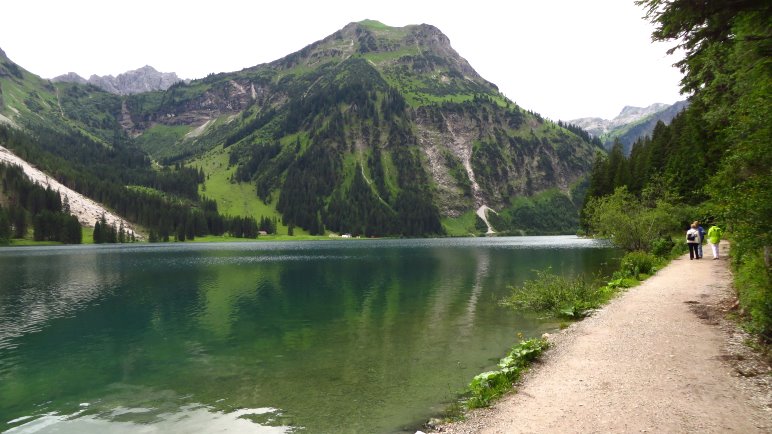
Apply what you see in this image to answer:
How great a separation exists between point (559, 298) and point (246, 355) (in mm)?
24469

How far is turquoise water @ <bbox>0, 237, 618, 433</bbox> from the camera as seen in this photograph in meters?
17.8

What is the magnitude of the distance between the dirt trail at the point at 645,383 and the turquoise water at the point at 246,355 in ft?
13.4

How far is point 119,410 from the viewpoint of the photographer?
18.9 metres

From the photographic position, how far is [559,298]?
35250mm

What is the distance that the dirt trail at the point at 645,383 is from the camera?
11.7 meters

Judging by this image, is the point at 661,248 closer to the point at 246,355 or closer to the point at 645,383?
the point at 645,383

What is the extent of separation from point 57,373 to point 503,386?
24.8 m

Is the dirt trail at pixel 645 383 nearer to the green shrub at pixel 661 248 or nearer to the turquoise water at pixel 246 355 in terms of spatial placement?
the turquoise water at pixel 246 355

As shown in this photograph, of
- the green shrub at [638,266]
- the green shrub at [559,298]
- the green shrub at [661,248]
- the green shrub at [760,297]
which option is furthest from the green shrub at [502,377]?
the green shrub at [661,248]

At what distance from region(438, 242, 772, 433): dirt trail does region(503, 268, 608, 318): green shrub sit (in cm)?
745

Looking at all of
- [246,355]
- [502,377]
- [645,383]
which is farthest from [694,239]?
[246,355]

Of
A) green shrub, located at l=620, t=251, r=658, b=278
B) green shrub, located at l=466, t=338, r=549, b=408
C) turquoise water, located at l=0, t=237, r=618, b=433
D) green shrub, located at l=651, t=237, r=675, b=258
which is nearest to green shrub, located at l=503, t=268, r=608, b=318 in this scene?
turquoise water, located at l=0, t=237, r=618, b=433

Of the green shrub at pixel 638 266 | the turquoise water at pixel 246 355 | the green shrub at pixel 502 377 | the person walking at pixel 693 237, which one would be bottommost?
the turquoise water at pixel 246 355

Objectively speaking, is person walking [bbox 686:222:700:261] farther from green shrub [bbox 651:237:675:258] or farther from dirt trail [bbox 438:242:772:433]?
dirt trail [bbox 438:242:772:433]
